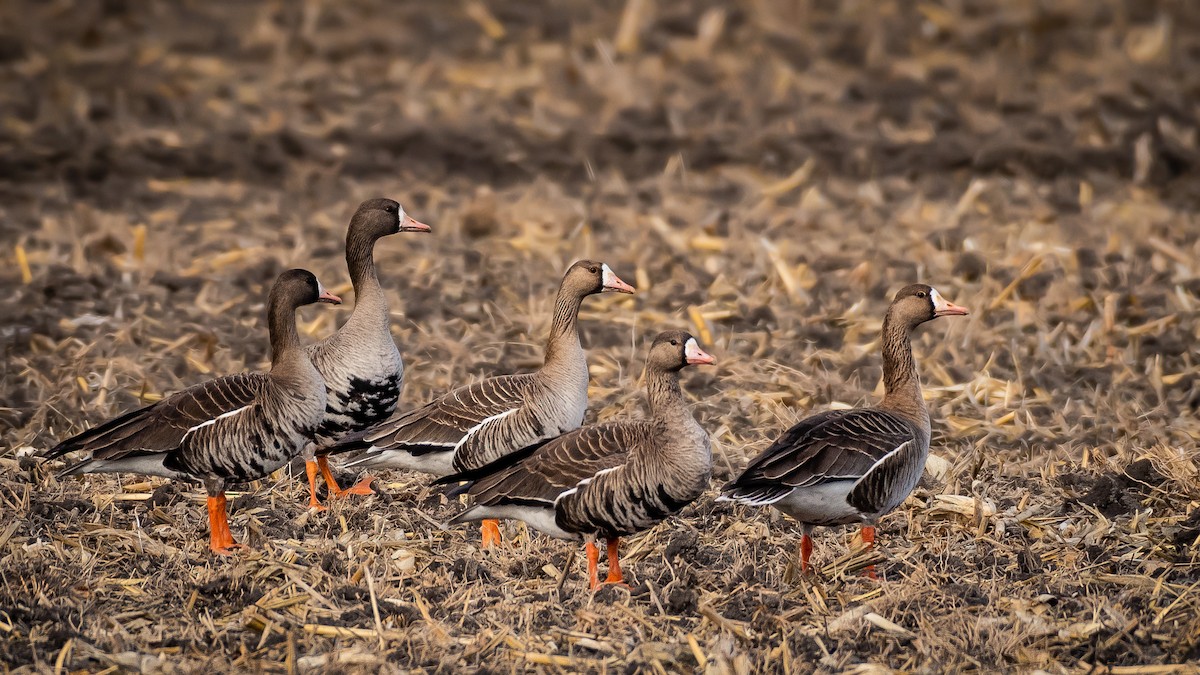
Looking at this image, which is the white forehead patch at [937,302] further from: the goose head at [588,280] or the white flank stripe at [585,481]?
the white flank stripe at [585,481]

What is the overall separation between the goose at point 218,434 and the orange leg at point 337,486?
0.72 m

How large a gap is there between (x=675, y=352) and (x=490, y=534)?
5.51ft

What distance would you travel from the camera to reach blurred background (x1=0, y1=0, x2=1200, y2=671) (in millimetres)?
7379

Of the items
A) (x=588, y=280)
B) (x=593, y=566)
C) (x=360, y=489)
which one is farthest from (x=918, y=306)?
(x=360, y=489)

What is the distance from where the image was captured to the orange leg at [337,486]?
9.07 m

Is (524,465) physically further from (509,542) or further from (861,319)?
(861,319)

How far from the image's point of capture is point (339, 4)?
61.3 ft

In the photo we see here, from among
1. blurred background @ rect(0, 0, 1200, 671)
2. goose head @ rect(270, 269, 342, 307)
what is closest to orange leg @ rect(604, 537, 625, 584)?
blurred background @ rect(0, 0, 1200, 671)

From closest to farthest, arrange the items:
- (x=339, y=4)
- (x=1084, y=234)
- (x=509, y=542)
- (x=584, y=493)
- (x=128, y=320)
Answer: (x=584, y=493) < (x=509, y=542) < (x=128, y=320) < (x=1084, y=234) < (x=339, y=4)

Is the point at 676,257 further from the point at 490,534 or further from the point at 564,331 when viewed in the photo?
the point at 490,534

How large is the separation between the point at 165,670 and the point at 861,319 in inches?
281

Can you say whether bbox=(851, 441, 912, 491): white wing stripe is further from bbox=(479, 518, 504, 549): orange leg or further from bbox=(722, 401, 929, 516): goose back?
bbox=(479, 518, 504, 549): orange leg

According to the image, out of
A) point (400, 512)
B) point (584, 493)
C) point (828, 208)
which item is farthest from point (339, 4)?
point (584, 493)

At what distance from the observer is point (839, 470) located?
7.60 metres
